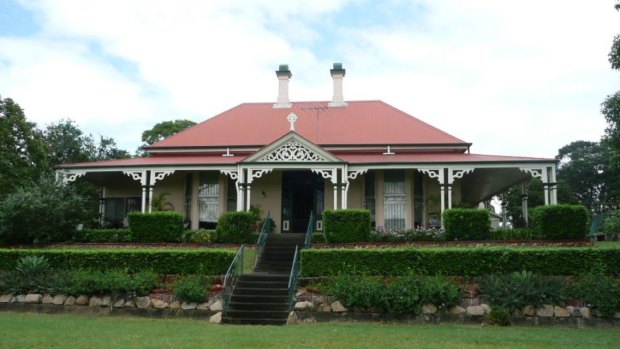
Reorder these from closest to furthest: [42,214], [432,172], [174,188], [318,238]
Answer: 1. [42,214]
2. [318,238]
3. [432,172]
4. [174,188]

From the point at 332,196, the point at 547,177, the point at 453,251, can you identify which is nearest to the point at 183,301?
the point at 453,251

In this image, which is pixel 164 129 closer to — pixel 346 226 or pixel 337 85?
pixel 337 85

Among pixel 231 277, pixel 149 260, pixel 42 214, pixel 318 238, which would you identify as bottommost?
pixel 231 277

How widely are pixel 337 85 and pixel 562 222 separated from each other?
45.0 feet

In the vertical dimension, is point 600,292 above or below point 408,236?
below

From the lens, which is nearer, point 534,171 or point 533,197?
point 534,171

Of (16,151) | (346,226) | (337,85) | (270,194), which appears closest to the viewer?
(346,226)

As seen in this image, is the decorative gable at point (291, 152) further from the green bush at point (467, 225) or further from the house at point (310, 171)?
the green bush at point (467, 225)

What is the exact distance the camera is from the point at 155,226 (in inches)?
Answer: 797

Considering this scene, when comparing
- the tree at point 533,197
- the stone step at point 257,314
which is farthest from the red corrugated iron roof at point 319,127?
the tree at point 533,197

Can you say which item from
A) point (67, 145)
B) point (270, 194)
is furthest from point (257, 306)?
point (67, 145)

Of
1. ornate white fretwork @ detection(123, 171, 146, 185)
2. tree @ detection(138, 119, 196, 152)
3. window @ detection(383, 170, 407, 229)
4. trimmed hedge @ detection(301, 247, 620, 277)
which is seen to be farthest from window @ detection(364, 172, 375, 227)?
tree @ detection(138, 119, 196, 152)

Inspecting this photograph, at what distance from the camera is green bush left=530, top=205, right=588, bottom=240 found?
18.9 m

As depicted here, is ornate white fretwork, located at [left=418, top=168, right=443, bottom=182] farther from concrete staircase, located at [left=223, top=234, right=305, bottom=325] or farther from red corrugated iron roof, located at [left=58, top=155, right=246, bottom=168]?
red corrugated iron roof, located at [left=58, top=155, right=246, bottom=168]
